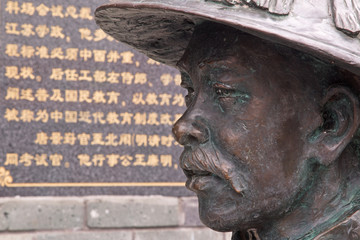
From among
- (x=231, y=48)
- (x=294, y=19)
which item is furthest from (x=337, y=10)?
(x=231, y=48)

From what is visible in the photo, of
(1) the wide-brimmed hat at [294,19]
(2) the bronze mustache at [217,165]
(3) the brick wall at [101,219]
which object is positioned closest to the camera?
(1) the wide-brimmed hat at [294,19]

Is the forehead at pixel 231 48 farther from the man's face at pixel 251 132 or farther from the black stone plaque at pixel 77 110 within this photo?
the black stone plaque at pixel 77 110

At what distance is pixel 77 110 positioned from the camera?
3031 mm

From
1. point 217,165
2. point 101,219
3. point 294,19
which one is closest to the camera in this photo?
point 294,19

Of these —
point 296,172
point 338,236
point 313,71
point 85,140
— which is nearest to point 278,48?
point 313,71

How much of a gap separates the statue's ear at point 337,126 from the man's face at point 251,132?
0.02m

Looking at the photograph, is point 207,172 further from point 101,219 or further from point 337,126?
point 101,219

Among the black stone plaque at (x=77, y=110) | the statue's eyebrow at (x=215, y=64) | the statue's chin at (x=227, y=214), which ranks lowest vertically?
the black stone plaque at (x=77, y=110)

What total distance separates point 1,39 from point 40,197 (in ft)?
2.71

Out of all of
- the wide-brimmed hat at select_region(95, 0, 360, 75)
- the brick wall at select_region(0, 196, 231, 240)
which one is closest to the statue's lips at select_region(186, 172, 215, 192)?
the wide-brimmed hat at select_region(95, 0, 360, 75)

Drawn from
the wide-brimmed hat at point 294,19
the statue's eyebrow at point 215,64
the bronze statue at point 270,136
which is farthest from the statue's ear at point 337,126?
the statue's eyebrow at point 215,64

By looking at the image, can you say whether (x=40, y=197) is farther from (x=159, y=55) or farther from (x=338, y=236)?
(x=338, y=236)

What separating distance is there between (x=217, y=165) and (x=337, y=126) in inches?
10.9

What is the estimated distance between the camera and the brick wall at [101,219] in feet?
9.48
